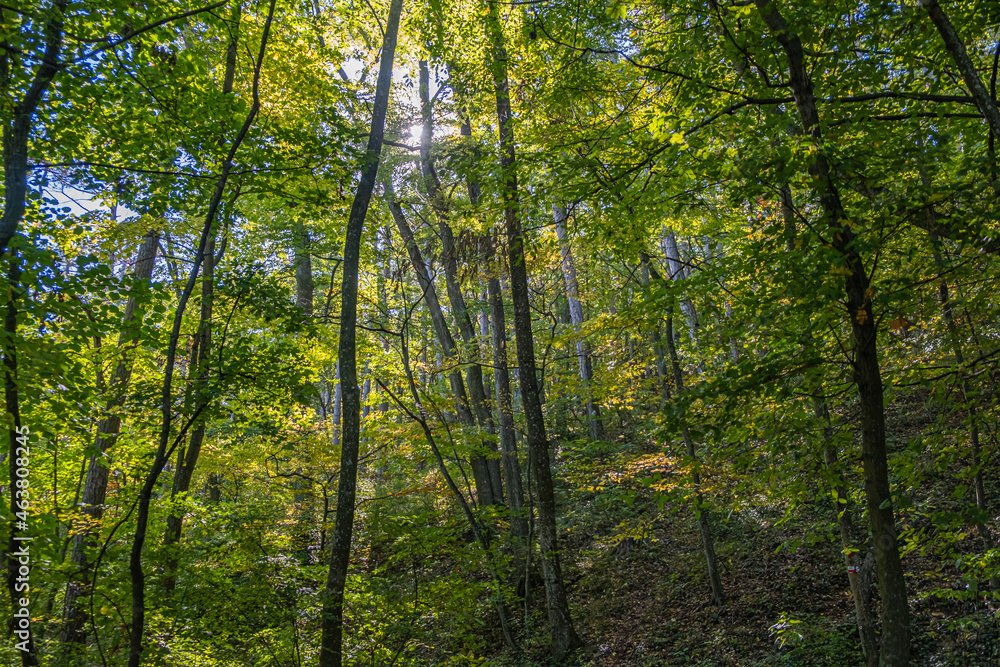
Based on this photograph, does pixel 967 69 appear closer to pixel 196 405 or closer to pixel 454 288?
pixel 196 405

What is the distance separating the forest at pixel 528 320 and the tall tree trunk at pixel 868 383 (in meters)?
0.03

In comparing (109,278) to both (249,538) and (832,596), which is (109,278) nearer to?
(249,538)

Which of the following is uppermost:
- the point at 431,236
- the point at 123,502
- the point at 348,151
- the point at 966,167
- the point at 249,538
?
the point at 431,236

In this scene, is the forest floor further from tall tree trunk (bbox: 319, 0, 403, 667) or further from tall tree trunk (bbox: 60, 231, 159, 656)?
tall tree trunk (bbox: 60, 231, 159, 656)

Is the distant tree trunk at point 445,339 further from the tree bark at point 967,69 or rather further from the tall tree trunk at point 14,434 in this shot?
the tree bark at point 967,69

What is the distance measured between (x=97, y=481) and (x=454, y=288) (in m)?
6.87

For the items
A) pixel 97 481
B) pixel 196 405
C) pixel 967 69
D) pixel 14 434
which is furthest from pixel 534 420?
pixel 97 481

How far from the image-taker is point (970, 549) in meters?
6.59

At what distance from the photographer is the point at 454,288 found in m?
11.4

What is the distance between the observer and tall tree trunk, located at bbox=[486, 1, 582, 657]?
7.54 metres

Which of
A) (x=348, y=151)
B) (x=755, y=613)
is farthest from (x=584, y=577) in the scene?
(x=348, y=151)

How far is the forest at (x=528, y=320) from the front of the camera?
3738 millimetres

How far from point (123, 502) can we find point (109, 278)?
432cm

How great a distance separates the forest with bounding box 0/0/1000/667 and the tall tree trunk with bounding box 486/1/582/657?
59 millimetres
